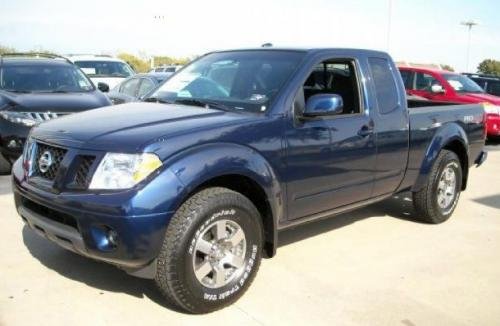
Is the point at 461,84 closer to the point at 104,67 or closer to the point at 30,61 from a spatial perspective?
the point at 30,61

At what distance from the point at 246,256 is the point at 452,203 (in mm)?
3321

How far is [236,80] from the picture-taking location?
4.48 m

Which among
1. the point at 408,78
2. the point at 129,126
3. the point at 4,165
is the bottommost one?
the point at 4,165

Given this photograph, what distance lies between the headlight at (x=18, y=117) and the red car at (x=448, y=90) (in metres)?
8.63

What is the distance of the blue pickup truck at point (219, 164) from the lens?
3.24m

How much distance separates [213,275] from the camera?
11.9ft

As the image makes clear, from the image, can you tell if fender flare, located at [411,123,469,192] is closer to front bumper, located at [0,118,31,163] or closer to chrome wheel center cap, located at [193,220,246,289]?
chrome wheel center cap, located at [193,220,246,289]

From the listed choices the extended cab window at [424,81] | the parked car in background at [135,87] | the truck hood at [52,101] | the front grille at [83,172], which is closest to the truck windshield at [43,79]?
the truck hood at [52,101]

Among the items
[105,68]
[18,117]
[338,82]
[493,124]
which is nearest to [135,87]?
[18,117]

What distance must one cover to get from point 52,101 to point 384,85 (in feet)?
15.0

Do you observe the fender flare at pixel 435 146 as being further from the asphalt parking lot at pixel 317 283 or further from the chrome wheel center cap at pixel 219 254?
the chrome wheel center cap at pixel 219 254

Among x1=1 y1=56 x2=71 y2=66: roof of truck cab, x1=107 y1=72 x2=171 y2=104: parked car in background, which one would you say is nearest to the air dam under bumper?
x1=1 y1=56 x2=71 y2=66: roof of truck cab

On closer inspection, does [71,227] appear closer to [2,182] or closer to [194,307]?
[194,307]

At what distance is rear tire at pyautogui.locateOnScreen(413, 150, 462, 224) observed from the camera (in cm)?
574
